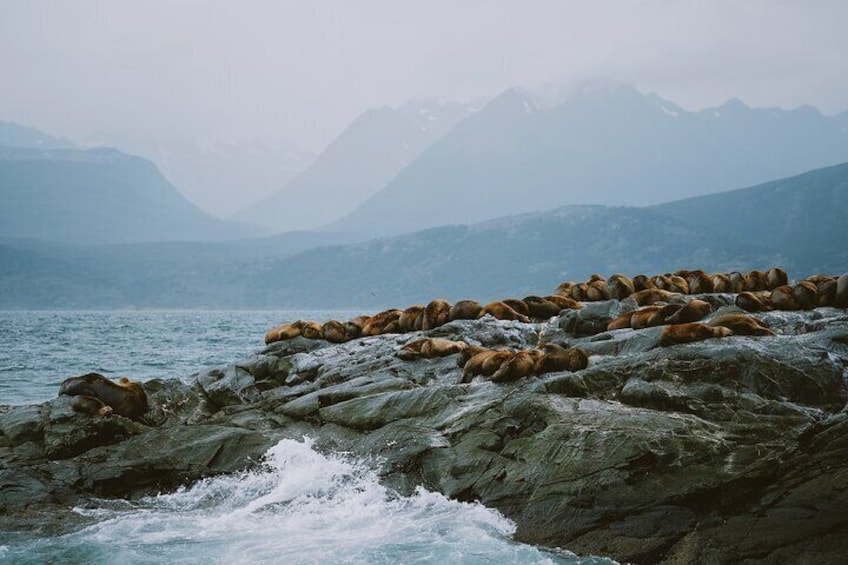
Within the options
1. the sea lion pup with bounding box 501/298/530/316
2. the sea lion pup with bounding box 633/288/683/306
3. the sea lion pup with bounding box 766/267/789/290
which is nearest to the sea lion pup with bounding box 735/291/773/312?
the sea lion pup with bounding box 633/288/683/306

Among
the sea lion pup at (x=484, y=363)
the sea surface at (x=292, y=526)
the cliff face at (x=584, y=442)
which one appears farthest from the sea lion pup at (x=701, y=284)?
the sea surface at (x=292, y=526)

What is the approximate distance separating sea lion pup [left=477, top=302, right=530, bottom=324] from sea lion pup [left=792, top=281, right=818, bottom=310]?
5.45 metres

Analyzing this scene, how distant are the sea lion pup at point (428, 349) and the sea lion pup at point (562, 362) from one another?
2503 millimetres

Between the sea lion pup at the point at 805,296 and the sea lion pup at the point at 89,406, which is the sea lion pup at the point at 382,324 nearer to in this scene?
the sea lion pup at the point at 89,406

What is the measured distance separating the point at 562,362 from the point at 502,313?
5121 millimetres

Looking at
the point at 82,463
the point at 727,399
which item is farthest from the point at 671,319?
the point at 82,463

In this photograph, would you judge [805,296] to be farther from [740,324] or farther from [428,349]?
[428,349]

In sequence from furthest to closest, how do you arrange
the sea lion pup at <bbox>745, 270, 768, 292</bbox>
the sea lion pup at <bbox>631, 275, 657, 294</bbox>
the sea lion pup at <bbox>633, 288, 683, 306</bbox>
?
the sea lion pup at <bbox>631, 275, 657, 294</bbox> < the sea lion pup at <bbox>745, 270, 768, 292</bbox> < the sea lion pup at <bbox>633, 288, 683, 306</bbox>

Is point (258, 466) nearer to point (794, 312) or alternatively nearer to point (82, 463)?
point (82, 463)

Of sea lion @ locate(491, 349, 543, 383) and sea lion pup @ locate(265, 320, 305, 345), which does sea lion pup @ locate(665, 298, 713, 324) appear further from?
sea lion pup @ locate(265, 320, 305, 345)

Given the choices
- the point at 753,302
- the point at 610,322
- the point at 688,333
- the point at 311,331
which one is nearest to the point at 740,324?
the point at 688,333

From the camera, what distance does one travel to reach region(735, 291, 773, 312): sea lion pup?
15.0 meters

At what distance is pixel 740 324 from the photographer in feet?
42.0

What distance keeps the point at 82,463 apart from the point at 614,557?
8.05 m
